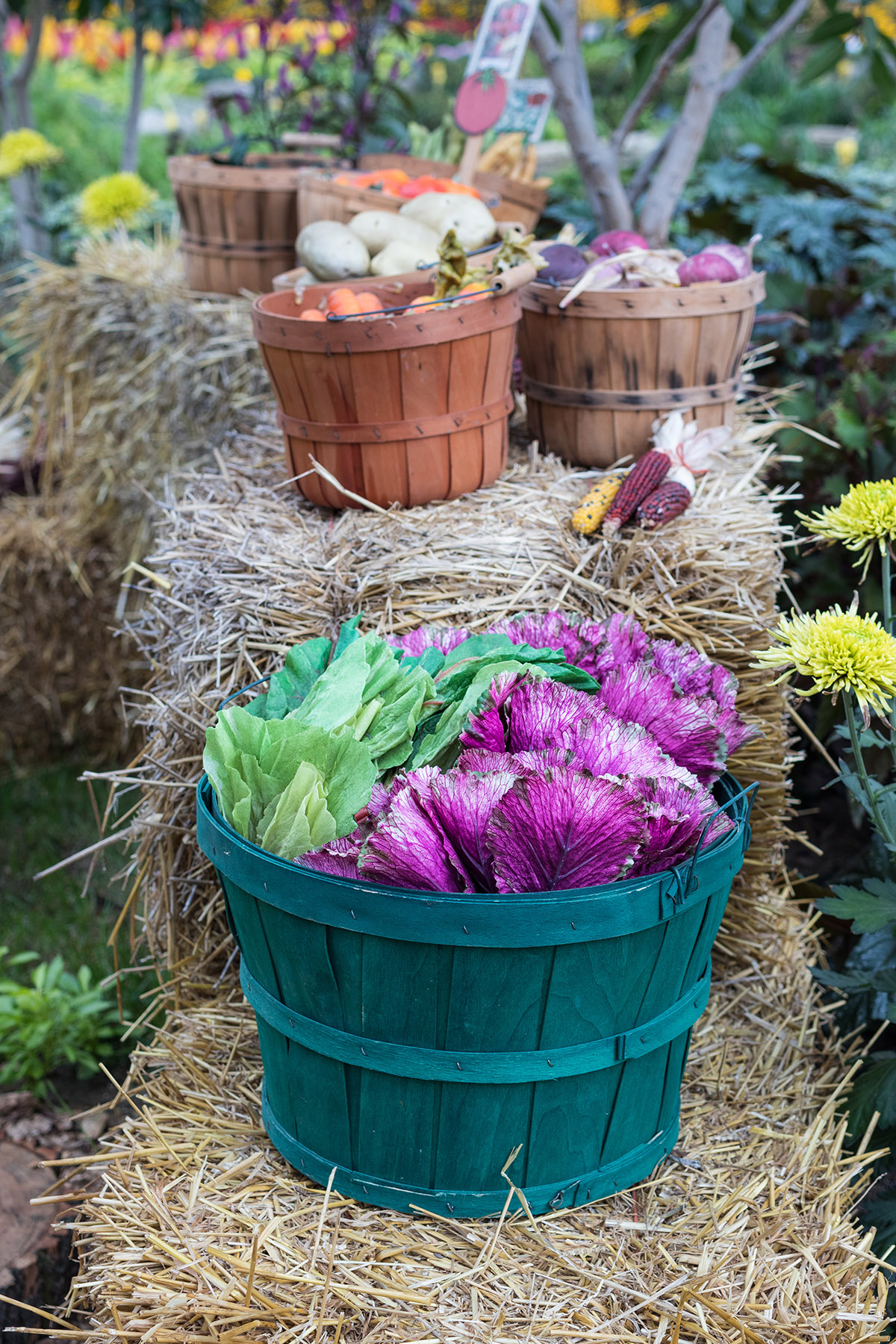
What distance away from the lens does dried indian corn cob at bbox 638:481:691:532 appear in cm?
199

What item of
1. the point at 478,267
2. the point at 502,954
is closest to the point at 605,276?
the point at 478,267

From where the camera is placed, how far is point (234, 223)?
316 cm

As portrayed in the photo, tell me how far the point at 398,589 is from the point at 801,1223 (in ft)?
3.79

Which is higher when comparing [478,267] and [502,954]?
[478,267]

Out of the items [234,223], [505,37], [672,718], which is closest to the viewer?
[672,718]

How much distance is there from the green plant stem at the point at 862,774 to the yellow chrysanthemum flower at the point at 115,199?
3.86 meters

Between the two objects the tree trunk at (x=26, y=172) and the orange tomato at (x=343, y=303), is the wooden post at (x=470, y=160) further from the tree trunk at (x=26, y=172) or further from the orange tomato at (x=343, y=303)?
the tree trunk at (x=26, y=172)

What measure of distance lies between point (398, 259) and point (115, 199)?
2562 mm

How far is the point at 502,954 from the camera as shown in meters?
1.19

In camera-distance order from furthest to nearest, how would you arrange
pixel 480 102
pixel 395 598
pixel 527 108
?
pixel 527 108
pixel 480 102
pixel 395 598

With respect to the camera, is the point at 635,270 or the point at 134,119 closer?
the point at 635,270

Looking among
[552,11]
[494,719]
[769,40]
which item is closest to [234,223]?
[552,11]

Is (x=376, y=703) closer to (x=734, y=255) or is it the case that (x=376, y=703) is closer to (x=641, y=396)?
(x=641, y=396)

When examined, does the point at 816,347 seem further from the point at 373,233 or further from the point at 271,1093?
the point at 271,1093
